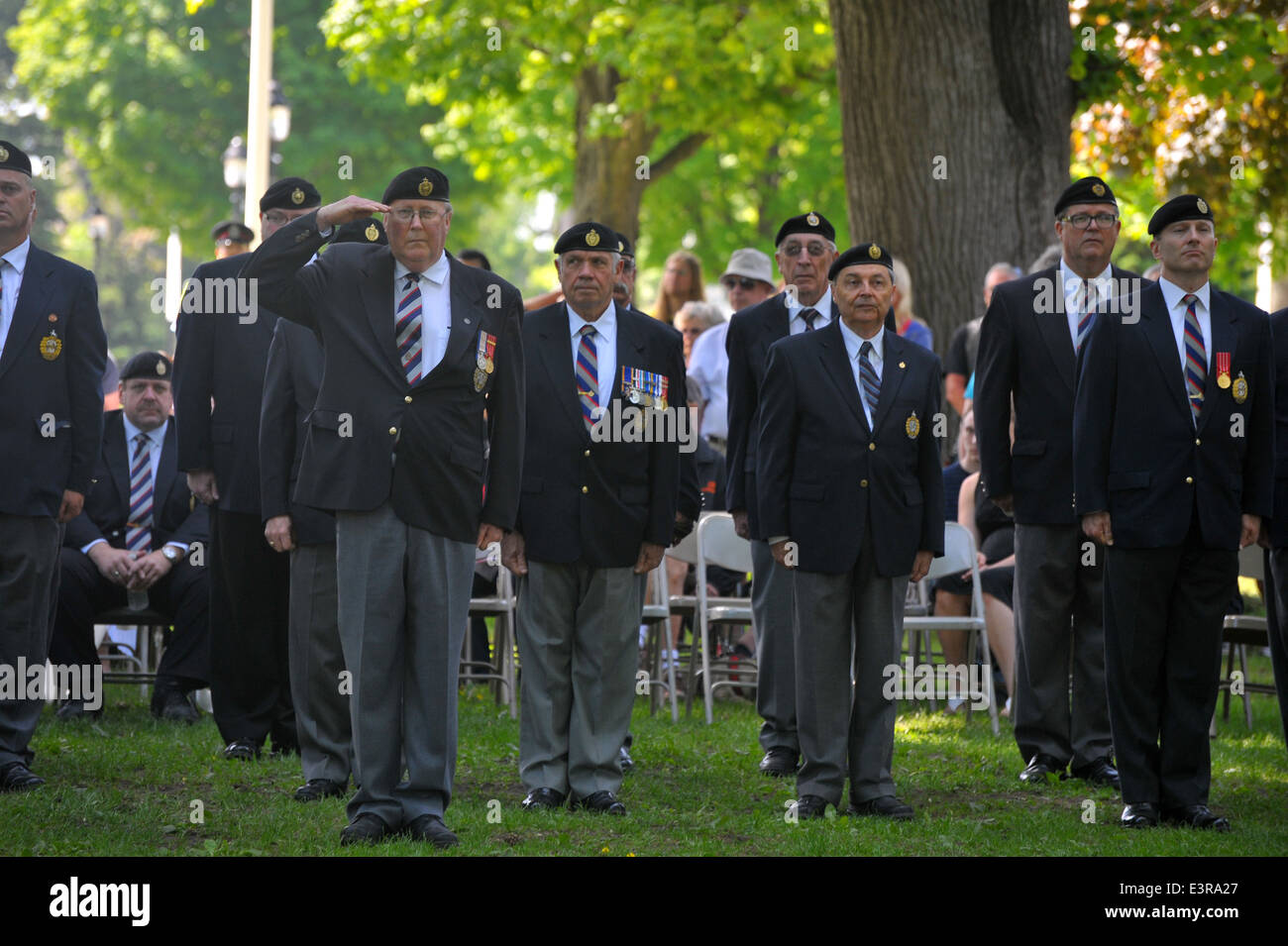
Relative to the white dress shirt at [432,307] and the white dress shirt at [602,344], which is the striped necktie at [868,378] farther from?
the white dress shirt at [432,307]

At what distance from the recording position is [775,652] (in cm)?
905

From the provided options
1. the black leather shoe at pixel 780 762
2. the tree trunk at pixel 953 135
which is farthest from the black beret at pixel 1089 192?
the tree trunk at pixel 953 135

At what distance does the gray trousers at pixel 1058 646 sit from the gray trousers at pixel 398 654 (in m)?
3.30

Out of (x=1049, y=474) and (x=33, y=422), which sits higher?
(x=33, y=422)

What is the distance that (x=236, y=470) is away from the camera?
8.70 meters

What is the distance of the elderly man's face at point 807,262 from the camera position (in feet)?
→ 29.8

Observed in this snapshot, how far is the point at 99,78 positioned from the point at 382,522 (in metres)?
35.4

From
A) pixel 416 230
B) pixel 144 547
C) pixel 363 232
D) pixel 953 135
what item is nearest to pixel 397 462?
pixel 416 230

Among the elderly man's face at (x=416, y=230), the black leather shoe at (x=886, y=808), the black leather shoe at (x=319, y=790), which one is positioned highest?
the elderly man's face at (x=416, y=230)

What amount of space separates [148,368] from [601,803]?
559 centimetres

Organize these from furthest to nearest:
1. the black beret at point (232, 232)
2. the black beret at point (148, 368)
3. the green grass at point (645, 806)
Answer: the black beret at point (148, 368), the black beret at point (232, 232), the green grass at point (645, 806)

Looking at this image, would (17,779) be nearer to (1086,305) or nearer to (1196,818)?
(1196,818)

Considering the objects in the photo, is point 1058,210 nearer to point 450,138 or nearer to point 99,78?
point 450,138
